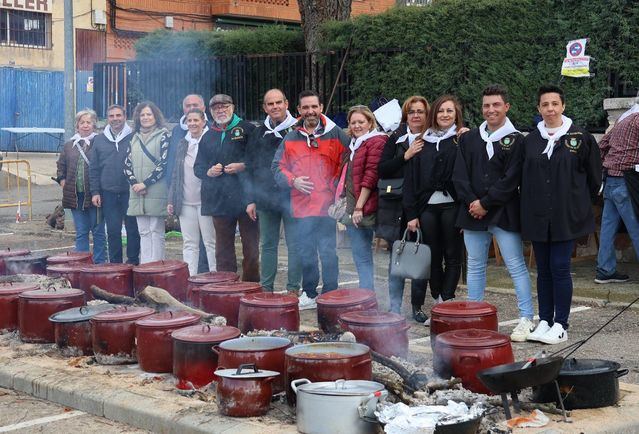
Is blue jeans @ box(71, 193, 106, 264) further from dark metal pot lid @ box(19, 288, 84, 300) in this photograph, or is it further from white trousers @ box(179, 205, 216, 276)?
dark metal pot lid @ box(19, 288, 84, 300)

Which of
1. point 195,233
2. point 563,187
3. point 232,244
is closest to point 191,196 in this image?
point 195,233

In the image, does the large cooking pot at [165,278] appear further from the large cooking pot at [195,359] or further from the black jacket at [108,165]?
the black jacket at [108,165]

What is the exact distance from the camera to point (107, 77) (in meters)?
17.5

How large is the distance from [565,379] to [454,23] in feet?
25.3

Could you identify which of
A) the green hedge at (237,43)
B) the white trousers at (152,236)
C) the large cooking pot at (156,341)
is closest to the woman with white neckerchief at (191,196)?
the white trousers at (152,236)

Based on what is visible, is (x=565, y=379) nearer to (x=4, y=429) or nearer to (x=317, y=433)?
(x=317, y=433)

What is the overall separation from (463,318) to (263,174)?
337 cm

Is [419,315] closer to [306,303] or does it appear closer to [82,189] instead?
[306,303]

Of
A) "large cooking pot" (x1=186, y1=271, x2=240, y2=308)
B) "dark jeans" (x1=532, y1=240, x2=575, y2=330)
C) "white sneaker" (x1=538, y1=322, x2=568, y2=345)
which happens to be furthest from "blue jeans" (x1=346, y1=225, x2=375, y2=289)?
"white sneaker" (x1=538, y1=322, x2=568, y2=345)

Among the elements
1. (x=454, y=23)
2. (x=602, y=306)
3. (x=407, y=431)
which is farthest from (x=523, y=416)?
(x=454, y=23)

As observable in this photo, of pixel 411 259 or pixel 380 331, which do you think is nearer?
pixel 380 331

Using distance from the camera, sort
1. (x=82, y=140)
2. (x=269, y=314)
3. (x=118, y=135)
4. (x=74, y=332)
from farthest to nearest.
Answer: (x=82, y=140) → (x=118, y=135) → (x=74, y=332) → (x=269, y=314)

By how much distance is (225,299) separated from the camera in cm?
703

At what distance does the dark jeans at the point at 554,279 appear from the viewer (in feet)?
22.6
